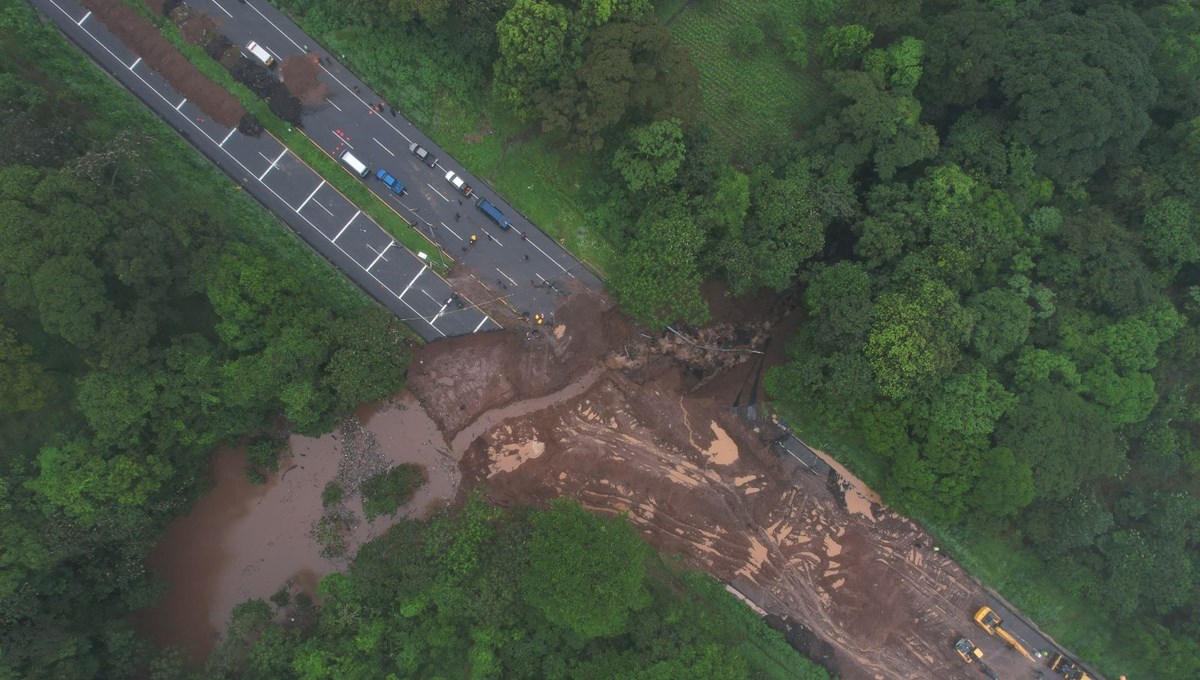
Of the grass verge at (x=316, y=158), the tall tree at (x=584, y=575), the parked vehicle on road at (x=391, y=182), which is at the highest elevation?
the parked vehicle on road at (x=391, y=182)

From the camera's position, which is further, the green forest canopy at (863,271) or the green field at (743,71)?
the green field at (743,71)

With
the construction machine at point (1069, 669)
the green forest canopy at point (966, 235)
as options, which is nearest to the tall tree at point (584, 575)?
the green forest canopy at point (966, 235)

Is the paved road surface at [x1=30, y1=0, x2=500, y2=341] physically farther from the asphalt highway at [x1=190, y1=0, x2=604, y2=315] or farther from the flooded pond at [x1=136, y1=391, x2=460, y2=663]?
the flooded pond at [x1=136, y1=391, x2=460, y2=663]

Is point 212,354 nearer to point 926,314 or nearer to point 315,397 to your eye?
point 315,397

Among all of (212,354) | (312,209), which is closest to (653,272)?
(312,209)

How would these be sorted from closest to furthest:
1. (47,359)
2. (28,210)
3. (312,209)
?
1. (28,210)
2. (47,359)
3. (312,209)

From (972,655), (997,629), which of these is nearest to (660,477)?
(972,655)

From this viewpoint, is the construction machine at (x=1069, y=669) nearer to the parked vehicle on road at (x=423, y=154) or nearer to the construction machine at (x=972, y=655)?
the construction machine at (x=972, y=655)
